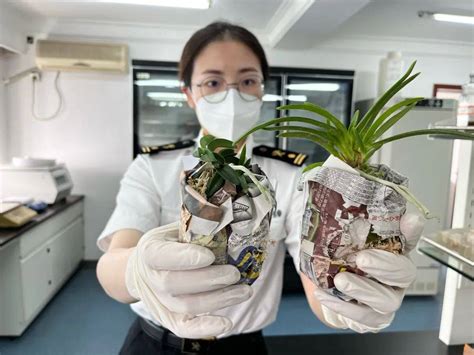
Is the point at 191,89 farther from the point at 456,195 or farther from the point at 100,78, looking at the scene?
the point at 100,78

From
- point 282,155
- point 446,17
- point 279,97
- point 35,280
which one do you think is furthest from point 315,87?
point 35,280

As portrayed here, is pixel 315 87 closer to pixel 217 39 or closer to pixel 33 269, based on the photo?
pixel 217 39

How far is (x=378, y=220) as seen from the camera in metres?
0.53

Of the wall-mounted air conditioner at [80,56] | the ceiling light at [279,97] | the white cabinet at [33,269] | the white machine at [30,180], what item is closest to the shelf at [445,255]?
the white cabinet at [33,269]

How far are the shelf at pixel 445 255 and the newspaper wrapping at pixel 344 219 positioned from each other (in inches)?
14.1

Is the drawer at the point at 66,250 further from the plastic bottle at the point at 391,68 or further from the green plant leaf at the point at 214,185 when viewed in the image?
the plastic bottle at the point at 391,68

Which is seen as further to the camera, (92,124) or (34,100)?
(92,124)

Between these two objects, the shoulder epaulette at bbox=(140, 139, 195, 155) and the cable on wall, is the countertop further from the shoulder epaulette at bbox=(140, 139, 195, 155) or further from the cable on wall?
the shoulder epaulette at bbox=(140, 139, 195, 155)

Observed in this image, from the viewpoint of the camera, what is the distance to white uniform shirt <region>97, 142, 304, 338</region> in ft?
3.34

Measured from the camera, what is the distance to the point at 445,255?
89cm

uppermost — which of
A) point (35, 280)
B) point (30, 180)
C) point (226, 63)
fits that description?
point (226, 63)

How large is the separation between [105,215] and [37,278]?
1161 millimetres

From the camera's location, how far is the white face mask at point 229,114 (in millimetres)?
1084

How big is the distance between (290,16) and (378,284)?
2721 millimetres
